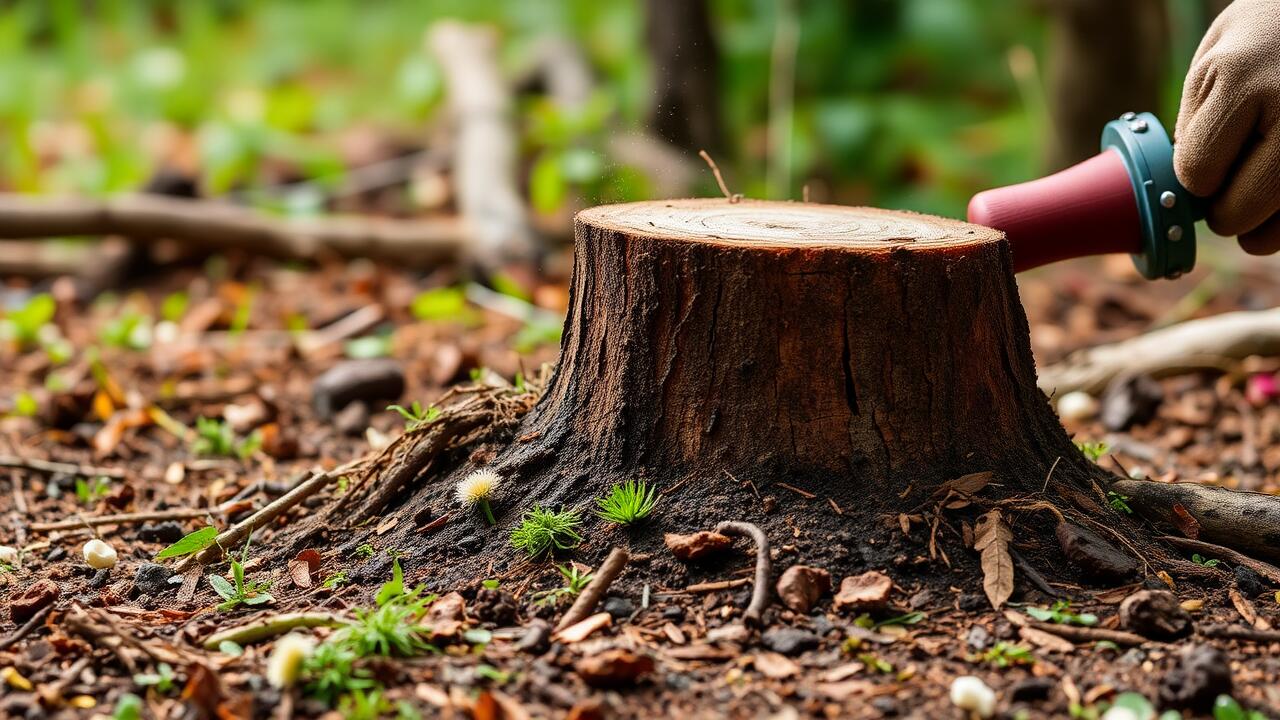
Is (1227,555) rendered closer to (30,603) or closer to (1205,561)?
(1205,561)

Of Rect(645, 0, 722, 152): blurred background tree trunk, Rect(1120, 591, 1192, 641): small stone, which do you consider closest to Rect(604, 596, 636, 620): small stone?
Rect(1120, 591, 1192, 641): small stone

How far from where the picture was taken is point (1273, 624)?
1.79 meters

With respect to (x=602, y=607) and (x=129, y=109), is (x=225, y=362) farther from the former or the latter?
(x=129, y=109)

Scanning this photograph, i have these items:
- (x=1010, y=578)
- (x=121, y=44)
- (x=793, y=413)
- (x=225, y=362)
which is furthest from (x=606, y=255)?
(x=121, y=44)

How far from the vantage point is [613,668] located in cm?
155

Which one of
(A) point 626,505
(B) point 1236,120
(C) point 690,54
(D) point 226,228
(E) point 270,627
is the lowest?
(E) point 270,627

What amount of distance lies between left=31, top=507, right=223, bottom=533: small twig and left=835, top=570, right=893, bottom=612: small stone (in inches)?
51.0

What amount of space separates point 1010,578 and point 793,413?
0.42 metres

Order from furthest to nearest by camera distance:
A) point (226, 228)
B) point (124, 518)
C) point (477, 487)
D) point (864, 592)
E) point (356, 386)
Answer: point (226, 228) < point (356, 386) < point (124, 518) < point (477, 487) < point (864, 592)

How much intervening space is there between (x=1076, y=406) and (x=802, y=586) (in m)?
1.90

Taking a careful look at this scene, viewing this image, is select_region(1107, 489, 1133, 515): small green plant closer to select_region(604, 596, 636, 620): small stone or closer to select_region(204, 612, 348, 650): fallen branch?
select_region(604, 596, 636, 620): small stone

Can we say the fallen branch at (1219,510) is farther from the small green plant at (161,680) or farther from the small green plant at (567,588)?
the small green plant at (161,680)

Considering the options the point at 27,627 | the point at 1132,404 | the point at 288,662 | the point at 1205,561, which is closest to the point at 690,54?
the point at 1132,404

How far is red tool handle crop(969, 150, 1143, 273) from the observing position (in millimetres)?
2148
